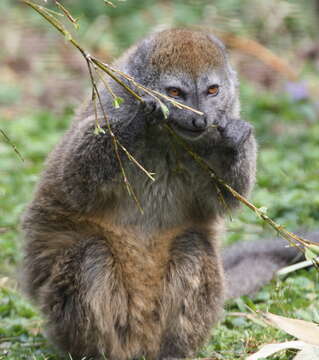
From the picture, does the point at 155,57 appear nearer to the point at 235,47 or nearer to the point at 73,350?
the point at 73,350

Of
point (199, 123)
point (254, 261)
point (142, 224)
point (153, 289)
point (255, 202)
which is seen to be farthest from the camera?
point (255, 202)

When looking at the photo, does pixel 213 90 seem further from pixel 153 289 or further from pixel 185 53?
pixel 153 289

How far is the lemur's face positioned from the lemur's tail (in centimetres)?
186

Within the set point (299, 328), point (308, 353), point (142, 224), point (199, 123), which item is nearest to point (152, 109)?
point (199, 123)

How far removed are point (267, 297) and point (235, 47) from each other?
6987mm

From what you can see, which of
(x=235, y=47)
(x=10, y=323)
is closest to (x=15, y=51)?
(x=235, y=47)

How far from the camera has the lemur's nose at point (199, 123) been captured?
5305mm

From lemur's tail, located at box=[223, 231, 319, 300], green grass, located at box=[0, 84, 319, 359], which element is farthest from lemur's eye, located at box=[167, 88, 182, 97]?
lemur's tail, located at box=[223, 231, 319, 300]

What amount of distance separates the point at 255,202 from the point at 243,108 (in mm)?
1070

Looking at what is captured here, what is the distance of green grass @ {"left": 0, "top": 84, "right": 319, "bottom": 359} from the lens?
6.16 meters

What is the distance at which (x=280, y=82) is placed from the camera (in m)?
13.0

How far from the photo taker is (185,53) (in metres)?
5.62

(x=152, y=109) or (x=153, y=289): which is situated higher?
(x=152, y=109)

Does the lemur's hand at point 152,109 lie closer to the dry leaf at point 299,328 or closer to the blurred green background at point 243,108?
the blurred green background at point 243,108
